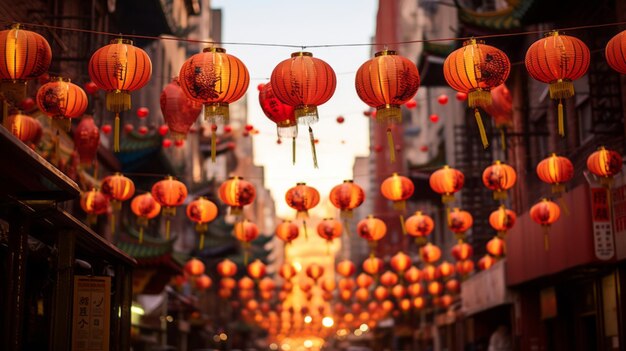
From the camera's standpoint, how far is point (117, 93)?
12.8 meters

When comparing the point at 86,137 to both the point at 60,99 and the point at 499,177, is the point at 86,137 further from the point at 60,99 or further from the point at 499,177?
the point at 499,177

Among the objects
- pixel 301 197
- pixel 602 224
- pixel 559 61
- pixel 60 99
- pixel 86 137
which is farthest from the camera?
pixel 301 197

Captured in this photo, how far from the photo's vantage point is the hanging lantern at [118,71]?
12.6 meters

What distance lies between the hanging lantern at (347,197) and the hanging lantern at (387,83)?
6.91 metres

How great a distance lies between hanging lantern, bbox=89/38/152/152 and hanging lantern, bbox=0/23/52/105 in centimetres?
82

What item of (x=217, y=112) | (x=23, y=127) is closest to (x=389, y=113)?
(x=217, y=112)

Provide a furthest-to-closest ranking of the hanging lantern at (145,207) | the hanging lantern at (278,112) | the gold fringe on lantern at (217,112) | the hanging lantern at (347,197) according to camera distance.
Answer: the hanging lantern at (145,207) → the hanging lantern at (347,197) → the hanging lantern at (278,112) → the gold fringe on lantern at (217,112)

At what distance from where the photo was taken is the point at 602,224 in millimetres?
18797

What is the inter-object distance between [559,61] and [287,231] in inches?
510

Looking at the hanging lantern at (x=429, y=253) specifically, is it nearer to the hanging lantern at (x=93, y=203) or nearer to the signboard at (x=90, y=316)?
the hanging lantern at (x=93, y=203)

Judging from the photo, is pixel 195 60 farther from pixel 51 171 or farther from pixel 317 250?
pixel 317 250

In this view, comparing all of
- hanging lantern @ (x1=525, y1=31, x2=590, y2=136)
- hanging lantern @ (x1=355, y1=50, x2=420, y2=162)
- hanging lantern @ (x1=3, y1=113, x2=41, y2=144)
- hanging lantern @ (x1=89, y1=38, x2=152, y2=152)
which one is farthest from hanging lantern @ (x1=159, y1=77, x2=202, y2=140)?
hanging lantern @ (x1=525, y1=31, x2=590, y2=136)

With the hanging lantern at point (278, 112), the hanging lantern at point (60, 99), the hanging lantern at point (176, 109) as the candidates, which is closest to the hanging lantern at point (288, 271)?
the hanging lantern at point (176, 109)

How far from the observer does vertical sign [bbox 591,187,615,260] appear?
61.4ft
